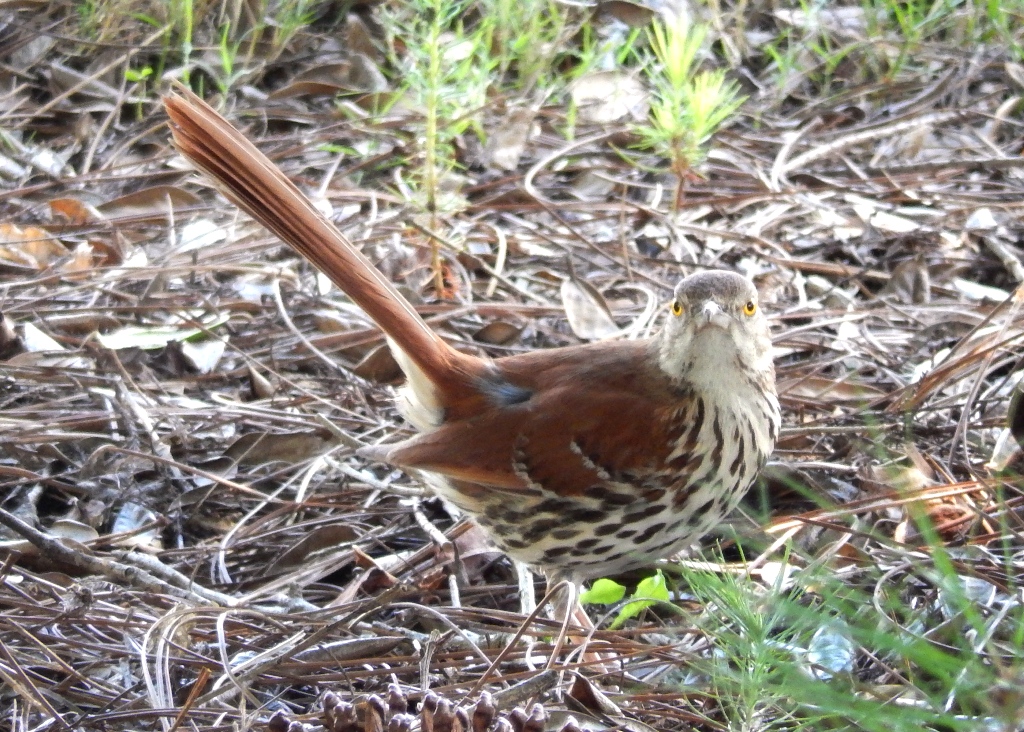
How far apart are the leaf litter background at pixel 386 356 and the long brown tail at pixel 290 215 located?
0.40 metres

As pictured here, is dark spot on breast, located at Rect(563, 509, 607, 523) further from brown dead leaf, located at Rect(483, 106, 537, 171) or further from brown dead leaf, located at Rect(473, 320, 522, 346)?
brown dead leaf, located at Rect(483, 106, 537, 171)

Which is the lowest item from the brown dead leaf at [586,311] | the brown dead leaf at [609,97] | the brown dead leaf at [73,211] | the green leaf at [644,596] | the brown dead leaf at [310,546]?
the brown dead leaf at [310,546]

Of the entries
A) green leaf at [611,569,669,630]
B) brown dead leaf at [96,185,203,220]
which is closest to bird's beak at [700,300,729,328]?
green leaf at [611,569,669,630]

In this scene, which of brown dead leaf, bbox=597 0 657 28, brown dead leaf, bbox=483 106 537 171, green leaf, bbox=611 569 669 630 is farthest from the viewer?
brown dead leaf, bbox=597 0 657 28

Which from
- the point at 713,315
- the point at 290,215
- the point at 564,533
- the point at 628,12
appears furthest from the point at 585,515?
the point at 628,12

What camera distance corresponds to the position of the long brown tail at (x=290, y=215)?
280 centimetres

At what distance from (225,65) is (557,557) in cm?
298

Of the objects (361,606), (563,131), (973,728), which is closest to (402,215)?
(563,131)

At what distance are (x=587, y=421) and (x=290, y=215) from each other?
86 centimetres

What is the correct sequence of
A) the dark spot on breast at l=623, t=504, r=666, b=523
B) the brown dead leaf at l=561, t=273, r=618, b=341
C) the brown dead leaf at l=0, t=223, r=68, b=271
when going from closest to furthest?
the dark spot on breast at l=623, t=504, r=666, b=523 → the brown dead leaf at l=561, t=273, r=618, b=341 → the brown dead leaf at l=0, t=223, r=68, b=271

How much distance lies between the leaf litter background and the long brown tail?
1.31 ft

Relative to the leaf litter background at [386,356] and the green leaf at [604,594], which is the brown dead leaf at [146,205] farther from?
the green leaf at [604,594]

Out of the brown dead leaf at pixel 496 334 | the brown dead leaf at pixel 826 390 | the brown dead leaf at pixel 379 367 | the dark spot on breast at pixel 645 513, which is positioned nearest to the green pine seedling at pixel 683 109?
the brown dead leaf at pixel 496 334

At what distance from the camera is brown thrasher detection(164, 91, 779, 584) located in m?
2.76
